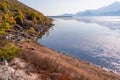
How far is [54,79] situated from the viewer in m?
20.2

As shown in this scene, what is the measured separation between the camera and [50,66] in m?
22.8

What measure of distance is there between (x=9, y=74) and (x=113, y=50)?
53361mm

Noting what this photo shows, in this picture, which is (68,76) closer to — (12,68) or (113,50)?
(12,68)

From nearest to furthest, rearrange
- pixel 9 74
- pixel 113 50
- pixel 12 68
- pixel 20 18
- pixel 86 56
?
pixel 9 74 → pixel 12 68 → pixel 86 56 → pixel 113 50 → pixel 20 18

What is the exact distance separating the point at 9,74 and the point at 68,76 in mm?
5023

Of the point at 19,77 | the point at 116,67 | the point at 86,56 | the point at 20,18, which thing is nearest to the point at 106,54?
the point at 86,56

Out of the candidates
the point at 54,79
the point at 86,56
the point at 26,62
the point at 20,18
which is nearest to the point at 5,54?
the point at 26,62

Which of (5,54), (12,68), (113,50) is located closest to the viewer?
(12,68)

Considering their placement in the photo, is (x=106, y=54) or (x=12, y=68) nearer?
(x=12, y=68)

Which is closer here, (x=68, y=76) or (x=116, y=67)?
(x=68, y=76)

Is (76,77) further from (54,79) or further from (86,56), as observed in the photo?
(86,56)

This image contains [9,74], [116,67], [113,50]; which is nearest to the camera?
[9,74]

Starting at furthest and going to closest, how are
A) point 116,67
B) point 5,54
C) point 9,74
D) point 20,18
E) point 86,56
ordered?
point 20,18 < point 86,56 < point 116,67 < point 5,54 < point 9,74

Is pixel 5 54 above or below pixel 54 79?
above
